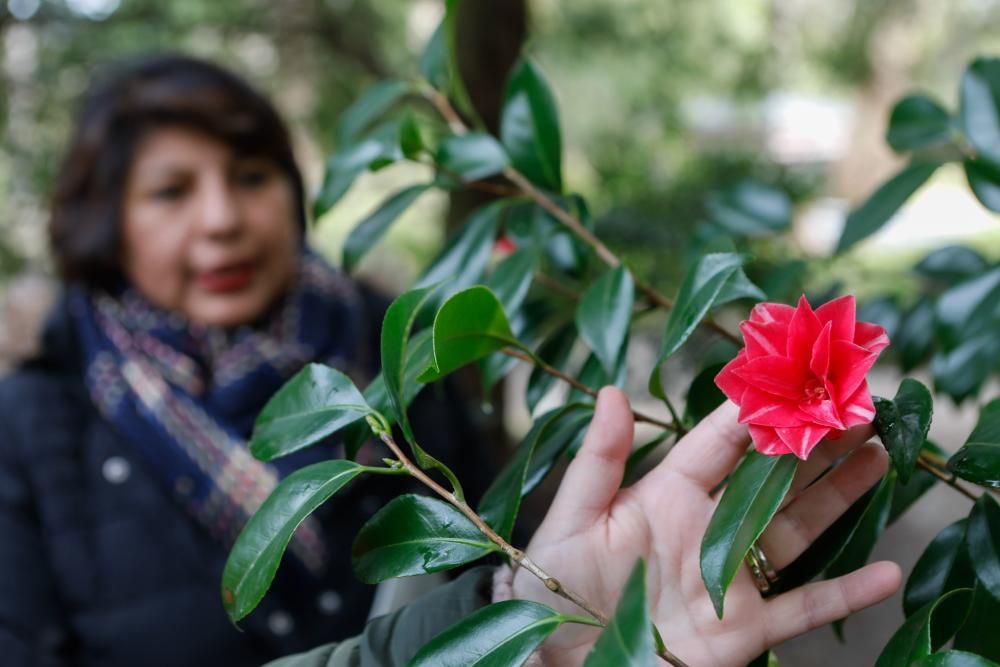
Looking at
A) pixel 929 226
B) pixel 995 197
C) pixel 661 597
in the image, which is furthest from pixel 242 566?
pixel 929 226

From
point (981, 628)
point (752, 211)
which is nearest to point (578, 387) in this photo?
point (981, 628)

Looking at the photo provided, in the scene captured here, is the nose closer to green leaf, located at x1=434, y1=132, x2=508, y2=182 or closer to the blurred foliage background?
the blurred foliage background

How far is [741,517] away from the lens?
581 mm

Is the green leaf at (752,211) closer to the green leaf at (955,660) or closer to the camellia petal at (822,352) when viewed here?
the camellia petal at (822,352)

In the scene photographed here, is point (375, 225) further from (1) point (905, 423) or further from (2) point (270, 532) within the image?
(1) point (905, 423)

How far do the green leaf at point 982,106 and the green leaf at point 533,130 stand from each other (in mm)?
404

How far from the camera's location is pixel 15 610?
1.37m

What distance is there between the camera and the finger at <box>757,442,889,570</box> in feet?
2.21

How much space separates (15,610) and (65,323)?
506 mm

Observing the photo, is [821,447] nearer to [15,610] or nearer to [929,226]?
[15,610]

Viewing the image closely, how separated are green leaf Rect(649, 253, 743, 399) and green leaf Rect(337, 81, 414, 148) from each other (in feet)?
1.51

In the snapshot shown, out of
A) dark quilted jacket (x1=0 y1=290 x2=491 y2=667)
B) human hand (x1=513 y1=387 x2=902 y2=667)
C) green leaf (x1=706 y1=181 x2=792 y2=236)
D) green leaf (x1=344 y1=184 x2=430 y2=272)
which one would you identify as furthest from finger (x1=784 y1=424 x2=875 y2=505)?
dark quilted jacket (x1=0 y1=290 x2=491 y2=667)

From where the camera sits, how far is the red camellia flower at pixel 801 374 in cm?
57

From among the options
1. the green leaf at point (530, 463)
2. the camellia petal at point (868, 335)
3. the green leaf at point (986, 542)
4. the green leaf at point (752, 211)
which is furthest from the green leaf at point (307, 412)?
the green leaf at point (752, 211)
